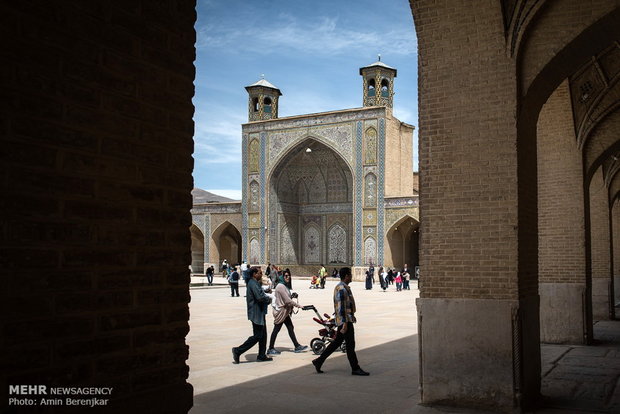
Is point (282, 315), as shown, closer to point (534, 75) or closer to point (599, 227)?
point (534, 75)

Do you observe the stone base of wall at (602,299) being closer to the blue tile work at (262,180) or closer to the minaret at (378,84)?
the minaret at (378,84)

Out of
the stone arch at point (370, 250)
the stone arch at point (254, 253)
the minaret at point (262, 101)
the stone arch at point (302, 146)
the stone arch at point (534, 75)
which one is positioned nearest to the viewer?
the stone arch at point (534, 75)

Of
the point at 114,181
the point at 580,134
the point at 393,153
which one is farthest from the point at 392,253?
the point at 114,181

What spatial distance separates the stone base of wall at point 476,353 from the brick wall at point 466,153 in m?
0.16

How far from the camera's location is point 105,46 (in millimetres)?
Answer: 2248

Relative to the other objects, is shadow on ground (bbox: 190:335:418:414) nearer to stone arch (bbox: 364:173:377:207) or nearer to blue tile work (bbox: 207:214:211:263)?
stone arch (bbox: 364:173:377:207)

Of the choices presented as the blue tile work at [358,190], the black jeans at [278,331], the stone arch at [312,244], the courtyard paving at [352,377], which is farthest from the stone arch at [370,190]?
the black jeans at [278,331]

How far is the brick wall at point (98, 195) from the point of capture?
1.95 meters

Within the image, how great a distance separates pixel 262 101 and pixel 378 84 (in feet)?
24.1

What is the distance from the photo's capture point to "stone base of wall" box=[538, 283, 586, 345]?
10.2 m

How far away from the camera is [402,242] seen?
113ft

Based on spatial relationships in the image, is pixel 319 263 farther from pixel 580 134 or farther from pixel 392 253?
pixel 580 134

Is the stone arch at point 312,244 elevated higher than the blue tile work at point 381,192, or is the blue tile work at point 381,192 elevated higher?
the blue tile work at point 381,192

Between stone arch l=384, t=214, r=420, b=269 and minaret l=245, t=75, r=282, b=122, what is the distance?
1024 cm
